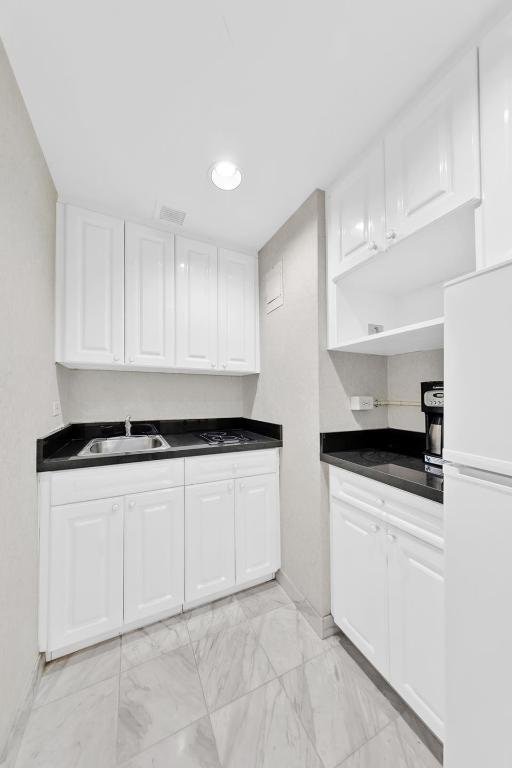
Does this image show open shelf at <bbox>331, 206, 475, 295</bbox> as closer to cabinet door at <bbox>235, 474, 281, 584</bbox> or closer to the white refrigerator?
the white refrigerator

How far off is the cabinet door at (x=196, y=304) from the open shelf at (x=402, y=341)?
0.95 metres

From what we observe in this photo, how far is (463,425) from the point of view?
78cm

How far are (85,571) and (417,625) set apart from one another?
4.85ft

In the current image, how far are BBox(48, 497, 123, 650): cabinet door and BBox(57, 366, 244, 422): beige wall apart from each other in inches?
29.2

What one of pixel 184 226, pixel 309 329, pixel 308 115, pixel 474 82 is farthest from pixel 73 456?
pixel 474 82

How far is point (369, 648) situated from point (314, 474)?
2.48ft

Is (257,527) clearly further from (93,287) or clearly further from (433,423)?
(93,287)

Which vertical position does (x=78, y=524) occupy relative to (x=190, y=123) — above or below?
below

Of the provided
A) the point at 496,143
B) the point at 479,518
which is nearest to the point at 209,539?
the point at 479,518

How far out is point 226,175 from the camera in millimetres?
1542

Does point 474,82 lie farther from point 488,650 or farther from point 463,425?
point 488,650

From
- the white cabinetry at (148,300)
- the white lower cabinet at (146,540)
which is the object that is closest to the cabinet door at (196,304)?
the white cabinetry at (148,300)

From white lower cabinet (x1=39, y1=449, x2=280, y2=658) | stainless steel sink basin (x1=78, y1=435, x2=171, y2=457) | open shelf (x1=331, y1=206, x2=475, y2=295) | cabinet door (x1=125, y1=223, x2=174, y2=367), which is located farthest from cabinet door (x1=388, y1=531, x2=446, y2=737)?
cabinet door (x1=125, y1=223, x2=174, y2=367)

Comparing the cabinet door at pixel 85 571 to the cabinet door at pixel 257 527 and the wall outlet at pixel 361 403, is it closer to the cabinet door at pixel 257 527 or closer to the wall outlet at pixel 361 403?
the cabinet door at pixel 257 527
